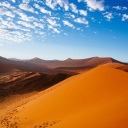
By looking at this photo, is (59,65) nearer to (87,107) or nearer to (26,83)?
(26,83)

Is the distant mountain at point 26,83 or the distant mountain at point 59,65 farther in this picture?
the distant mountain at point 59,65

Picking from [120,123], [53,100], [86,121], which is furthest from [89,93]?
[120,123]

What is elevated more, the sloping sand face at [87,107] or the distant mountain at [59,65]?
the distant mountain at [59,65]

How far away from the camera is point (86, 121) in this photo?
8070 mm

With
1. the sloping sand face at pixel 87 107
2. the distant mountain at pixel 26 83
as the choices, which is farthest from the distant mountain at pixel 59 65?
the sloping sand face at pixel 87 107

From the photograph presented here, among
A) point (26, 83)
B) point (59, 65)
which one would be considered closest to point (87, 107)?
point (26, 83)

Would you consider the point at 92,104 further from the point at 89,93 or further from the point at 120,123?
the point at 120,123

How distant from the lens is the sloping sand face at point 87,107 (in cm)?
783

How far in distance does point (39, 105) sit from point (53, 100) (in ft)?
2.70

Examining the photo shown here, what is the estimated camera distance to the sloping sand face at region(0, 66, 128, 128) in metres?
7.83

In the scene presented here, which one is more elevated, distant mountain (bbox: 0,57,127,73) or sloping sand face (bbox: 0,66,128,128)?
distant mountain (bbox: 0,57,127,73)

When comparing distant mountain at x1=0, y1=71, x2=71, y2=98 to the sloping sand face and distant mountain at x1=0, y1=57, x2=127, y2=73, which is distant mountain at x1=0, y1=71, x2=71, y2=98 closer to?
the sloping sand face

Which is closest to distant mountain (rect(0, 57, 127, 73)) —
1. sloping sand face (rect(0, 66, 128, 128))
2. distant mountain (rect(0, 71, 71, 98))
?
distant mountain (rect(0, 71, 71, 98))

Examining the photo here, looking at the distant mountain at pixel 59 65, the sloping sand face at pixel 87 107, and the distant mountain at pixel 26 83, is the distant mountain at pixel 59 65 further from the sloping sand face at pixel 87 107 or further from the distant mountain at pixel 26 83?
the sloping sand face at pixel 87 107
